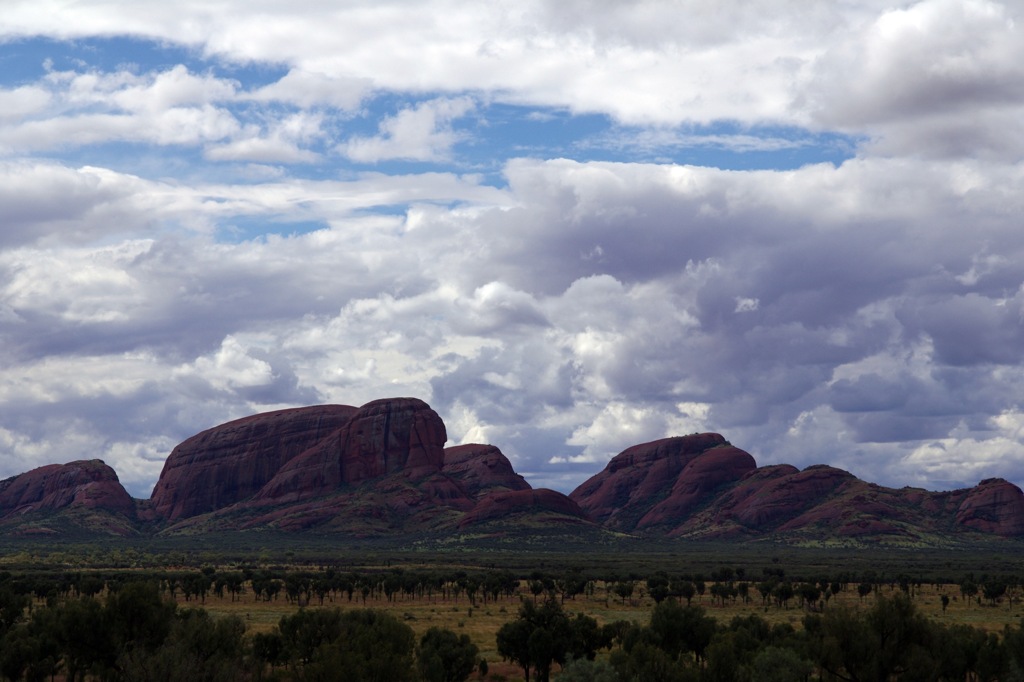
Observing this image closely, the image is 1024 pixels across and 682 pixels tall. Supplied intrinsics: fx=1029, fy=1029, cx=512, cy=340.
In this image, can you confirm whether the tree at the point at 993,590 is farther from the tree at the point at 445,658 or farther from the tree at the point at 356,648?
the tree at the point at 356,648

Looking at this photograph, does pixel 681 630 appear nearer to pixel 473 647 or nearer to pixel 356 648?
pixel 473 647

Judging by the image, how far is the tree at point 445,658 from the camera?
58281mm

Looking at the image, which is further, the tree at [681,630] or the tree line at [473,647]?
the tree at [681,630]

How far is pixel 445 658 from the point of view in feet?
204

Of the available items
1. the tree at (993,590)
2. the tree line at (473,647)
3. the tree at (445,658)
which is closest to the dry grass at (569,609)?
the tree at (993,590)

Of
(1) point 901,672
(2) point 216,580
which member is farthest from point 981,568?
(1) point 901,672

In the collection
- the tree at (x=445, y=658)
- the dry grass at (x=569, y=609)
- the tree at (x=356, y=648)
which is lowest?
the dry grass at (x=569, y=609)

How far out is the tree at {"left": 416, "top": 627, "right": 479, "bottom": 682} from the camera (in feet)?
191

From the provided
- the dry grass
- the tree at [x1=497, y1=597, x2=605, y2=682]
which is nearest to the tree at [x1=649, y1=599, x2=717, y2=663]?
the tree at [x1=497, y1=597, x2=605, y2=682]

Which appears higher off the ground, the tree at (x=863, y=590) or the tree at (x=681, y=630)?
the tree at (x=681, y=630)

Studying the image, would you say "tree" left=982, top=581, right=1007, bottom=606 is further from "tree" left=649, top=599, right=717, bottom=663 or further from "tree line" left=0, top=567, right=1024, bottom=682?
"tree" left=649, top=599, right=717, bottom=663

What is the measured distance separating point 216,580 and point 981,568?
438 ft

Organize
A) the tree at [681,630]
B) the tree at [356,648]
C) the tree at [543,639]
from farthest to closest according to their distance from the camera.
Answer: the tree at [681,630]
the tree at [543,639]
the tree at [356,648]

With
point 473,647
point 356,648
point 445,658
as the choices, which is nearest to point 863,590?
point 473,647
